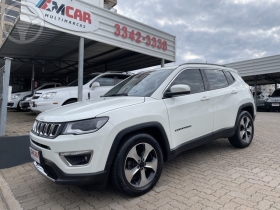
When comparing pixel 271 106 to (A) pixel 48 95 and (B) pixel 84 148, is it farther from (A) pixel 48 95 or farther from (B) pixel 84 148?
(B) pixel 84 148

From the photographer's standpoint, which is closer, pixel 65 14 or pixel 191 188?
pixel 191 188

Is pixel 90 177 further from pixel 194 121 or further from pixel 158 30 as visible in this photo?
pixel 158 30

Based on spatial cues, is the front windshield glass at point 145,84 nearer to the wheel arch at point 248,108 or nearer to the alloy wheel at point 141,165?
the alloy wheel at point 141,165

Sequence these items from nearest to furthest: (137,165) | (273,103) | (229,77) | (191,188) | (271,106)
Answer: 1. (137,165)
2. (191,188)
3. (229,77)
4. (273,103)
5. (271,106)

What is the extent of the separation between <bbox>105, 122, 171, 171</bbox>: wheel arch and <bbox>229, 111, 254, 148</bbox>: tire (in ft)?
6.77

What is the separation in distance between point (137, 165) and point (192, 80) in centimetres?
183

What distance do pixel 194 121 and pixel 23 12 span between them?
197 inches

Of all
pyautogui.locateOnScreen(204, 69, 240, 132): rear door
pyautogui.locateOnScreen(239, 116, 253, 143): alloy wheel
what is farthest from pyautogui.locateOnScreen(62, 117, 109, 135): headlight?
pyautogui.locateOnScreen(239, 116, 253, 143): alloy wheel

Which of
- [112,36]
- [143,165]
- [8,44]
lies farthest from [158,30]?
[143,165]

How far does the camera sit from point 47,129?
2.45 metres

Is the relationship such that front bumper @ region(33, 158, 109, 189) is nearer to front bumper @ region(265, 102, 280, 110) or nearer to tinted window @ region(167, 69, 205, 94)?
tinted window @ region(167, 69, 205, 94)

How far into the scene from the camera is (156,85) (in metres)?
3.17

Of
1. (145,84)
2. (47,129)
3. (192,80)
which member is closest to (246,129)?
(192,80)

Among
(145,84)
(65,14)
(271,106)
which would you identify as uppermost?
(65,14)
